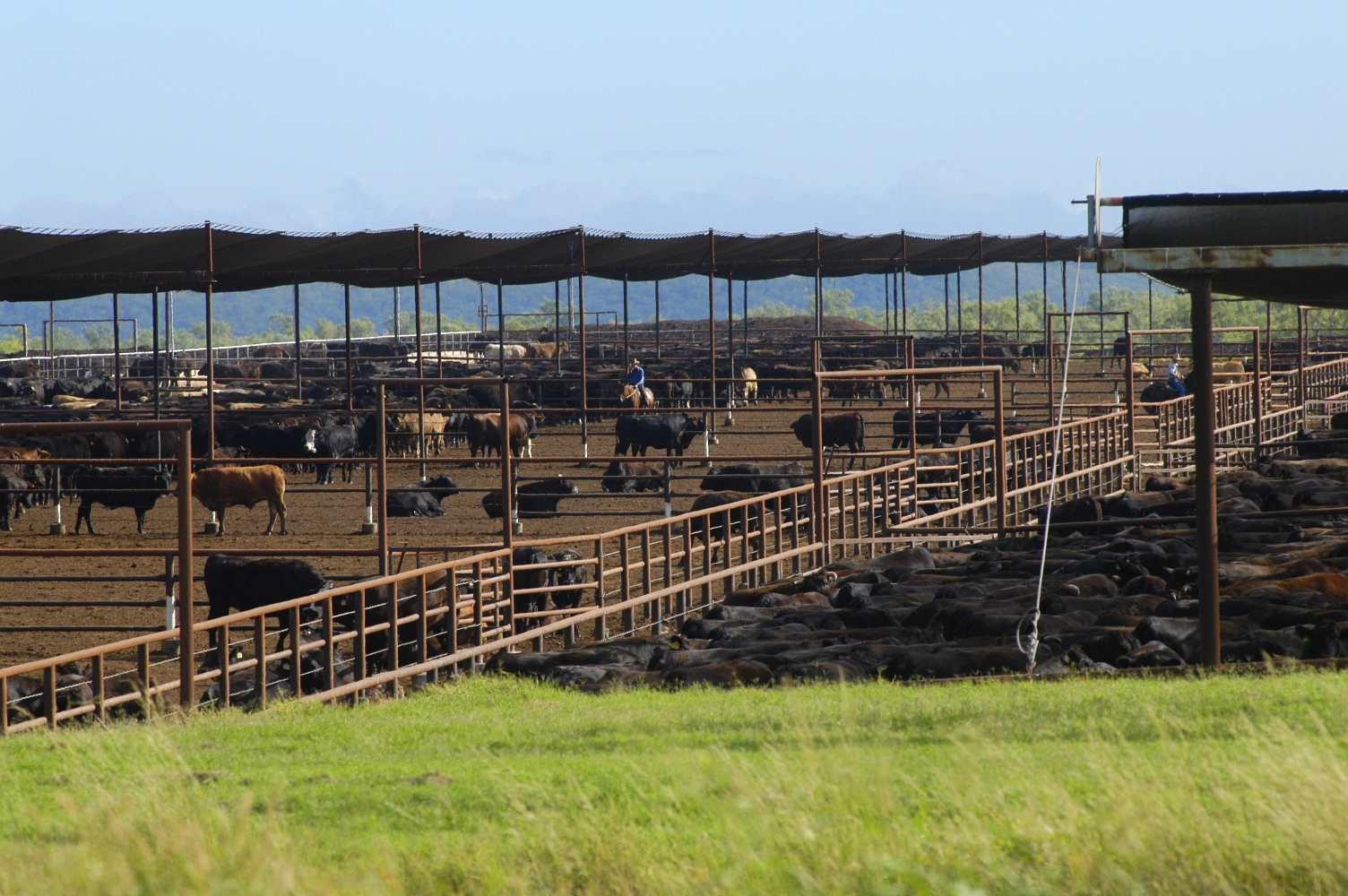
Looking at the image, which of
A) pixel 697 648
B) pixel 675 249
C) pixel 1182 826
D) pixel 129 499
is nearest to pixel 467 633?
pixel 697 648

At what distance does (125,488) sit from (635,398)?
13.2 meters

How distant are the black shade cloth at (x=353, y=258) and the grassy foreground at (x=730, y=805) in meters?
14.2

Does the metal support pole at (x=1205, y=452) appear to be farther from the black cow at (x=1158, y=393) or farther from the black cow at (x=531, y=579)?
the black cow at (x=1158, y=393)

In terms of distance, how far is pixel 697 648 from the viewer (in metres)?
10.9

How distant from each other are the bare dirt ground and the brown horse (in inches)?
69.5

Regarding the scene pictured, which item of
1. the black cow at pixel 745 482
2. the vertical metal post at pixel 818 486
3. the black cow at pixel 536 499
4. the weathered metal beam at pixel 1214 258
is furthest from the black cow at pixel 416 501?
the weathered metal beam at pixel 1214 258

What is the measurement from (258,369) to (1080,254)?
48125 millimetres

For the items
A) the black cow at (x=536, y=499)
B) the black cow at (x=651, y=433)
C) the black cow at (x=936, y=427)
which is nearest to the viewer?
the black cow at (x=536, y=499)

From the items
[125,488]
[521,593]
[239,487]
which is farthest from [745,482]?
[521,593]

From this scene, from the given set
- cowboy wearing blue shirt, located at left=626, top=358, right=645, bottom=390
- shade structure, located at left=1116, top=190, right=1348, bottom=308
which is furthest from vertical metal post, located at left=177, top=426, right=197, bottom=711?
cowboy wearing blue shirt, located at left=626, top=358, right=645, bottom=390

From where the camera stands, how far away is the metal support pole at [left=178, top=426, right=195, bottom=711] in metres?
8.20

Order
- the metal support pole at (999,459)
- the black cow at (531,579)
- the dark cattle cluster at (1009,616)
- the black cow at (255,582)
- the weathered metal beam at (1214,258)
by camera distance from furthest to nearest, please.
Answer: the metal support pole at (999,459), the black cow at (531,579), the black cow at (255,582), the dark cattle cluster at (1009,616), the weathered metal beam at (1214,258)

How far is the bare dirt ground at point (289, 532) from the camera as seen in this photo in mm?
13445

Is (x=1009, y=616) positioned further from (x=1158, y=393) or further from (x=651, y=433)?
(x=1158, y=393)
